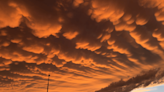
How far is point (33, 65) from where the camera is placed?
6.60 meters

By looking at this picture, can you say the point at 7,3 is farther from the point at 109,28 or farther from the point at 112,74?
the point at 112,74

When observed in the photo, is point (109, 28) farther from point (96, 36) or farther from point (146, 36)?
point (146, 36)

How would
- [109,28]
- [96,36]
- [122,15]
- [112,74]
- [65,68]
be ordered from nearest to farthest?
[122,15]
[109,28]
[96,36]
[65,68]
[112,74]

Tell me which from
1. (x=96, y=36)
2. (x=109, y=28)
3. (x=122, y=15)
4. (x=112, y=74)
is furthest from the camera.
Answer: (x=112, y=74)

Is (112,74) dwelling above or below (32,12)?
below

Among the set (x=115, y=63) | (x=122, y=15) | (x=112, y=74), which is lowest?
(x=112, y=74)

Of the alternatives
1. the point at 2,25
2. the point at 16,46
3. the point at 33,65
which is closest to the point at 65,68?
the point at 33,65

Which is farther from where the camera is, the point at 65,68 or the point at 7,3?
the point at 65,68

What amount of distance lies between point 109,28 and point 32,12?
328cm

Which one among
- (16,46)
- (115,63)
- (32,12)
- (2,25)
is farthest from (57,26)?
(115,63)

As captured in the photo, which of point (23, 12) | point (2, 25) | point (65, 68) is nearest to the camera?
point (23, 12)

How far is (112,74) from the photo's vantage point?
362 inches

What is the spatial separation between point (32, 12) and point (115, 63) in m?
6.55

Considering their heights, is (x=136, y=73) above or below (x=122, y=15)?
below
